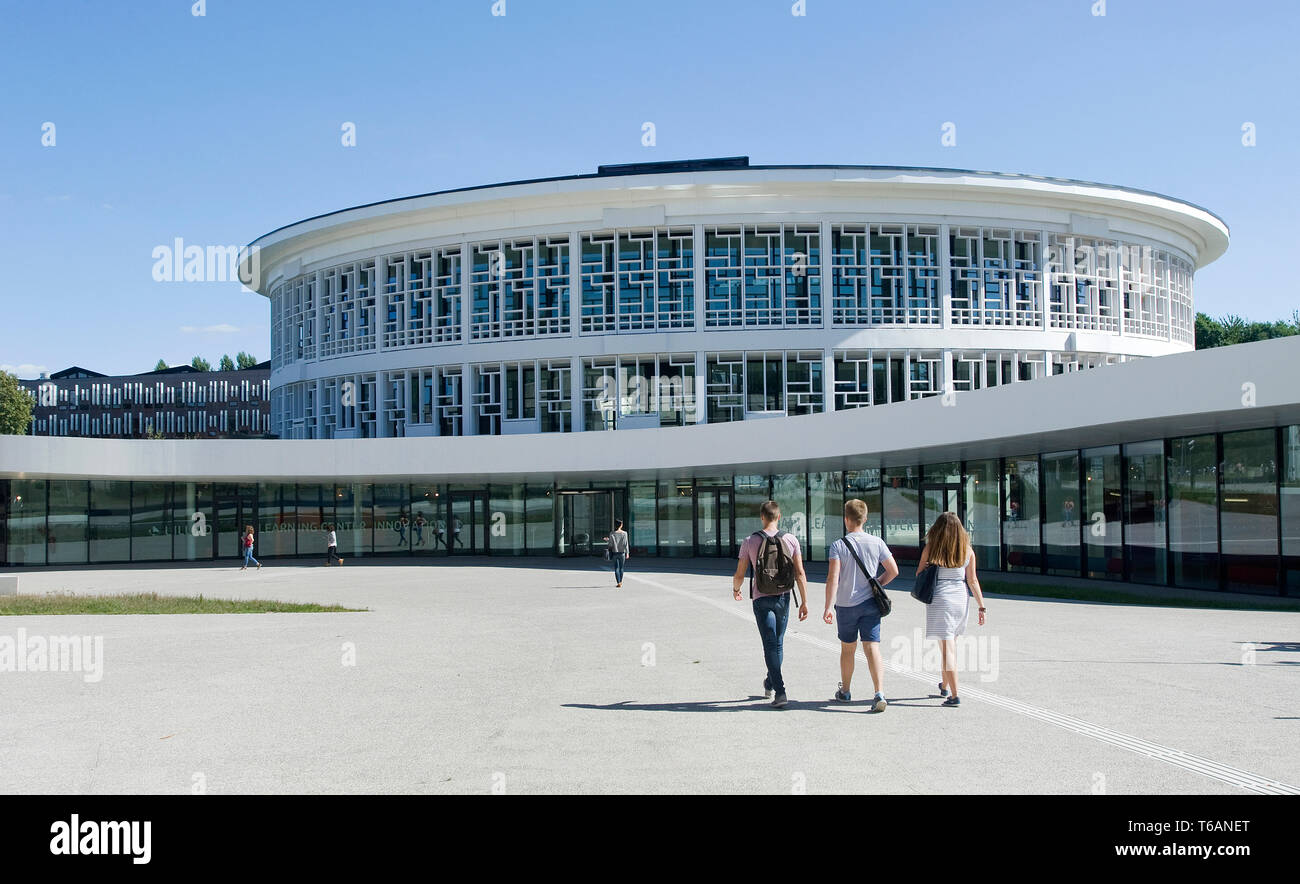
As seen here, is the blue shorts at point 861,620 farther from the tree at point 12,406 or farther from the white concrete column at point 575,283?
the tree at point 12,406

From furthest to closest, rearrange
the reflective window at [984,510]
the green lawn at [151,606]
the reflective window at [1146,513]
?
the reflective window at [984,510], the reflective window at [1146,513], the green lawn at [151,606]

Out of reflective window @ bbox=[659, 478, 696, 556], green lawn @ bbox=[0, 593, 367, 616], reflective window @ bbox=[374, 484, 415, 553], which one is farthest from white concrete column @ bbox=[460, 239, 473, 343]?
green lawn @ bbox=[0, 593, 367, 616]

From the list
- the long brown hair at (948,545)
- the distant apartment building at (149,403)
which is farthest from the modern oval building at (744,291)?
the distant apartment building at (149,403)

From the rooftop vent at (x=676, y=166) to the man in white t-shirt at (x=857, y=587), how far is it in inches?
1193

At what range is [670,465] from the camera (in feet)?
99.2

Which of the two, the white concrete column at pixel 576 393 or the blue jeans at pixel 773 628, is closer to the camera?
the blue jeans at pixel 773 628

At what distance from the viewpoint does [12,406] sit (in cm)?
8169

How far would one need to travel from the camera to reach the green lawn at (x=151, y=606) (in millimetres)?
18297

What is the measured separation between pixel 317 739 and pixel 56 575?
25.7m

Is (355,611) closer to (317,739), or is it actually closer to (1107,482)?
(317,739)

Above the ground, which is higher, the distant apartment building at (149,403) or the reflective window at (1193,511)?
the distant apartment building at (149,403)

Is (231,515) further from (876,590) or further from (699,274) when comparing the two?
(876,590)

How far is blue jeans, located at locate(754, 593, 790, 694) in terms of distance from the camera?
29.3 ft
